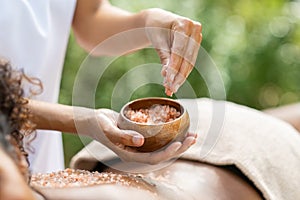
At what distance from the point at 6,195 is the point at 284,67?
2927 mm

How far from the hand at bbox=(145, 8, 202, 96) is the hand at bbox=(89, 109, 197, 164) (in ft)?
0.52

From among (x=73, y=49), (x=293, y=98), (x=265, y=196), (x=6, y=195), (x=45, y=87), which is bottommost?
(x=293, y=98)

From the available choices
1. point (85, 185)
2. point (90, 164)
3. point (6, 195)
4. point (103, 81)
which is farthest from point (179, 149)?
point (103, 81)

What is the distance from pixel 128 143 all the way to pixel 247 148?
0.54 meters

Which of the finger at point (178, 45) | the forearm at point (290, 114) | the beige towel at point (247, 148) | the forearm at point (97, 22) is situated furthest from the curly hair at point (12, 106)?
the forearm at point (290, 114)

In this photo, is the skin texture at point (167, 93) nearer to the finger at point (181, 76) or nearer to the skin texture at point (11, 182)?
the finger at point (181, 76)

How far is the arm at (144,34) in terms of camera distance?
1823mm

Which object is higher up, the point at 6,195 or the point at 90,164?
→ the point at 6,195

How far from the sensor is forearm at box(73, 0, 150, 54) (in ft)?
7.46

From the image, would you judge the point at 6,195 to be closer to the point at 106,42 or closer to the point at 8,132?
the point at 8,132

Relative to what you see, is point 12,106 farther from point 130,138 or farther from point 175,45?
point 175,45

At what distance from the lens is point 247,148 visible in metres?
2.12

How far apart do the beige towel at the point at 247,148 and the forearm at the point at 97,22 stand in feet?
1.12

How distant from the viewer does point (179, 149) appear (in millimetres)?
1744
